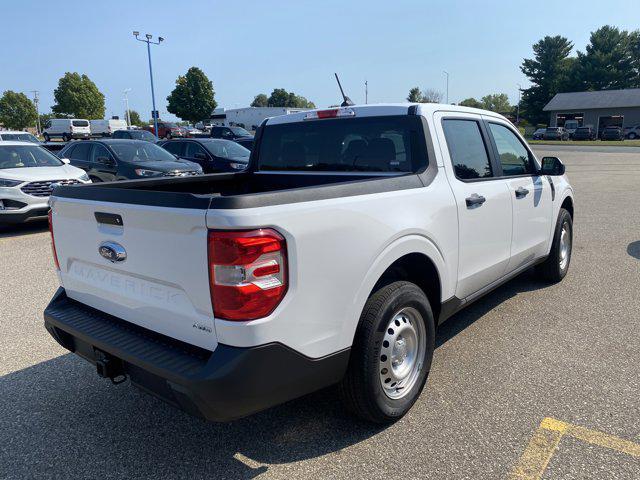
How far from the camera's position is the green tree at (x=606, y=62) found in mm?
71938

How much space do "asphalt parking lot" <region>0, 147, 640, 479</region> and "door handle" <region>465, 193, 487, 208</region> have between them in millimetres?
1200

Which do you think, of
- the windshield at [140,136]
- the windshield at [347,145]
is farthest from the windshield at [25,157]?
the windshield at [140,136]

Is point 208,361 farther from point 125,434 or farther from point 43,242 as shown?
point 43,242

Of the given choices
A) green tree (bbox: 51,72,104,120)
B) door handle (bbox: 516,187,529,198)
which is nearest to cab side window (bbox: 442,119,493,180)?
door handle (bbox: 516,187,529,198)

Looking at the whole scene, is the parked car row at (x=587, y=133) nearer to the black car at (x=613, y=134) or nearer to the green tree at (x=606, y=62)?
the black car at (x=613, y=134)

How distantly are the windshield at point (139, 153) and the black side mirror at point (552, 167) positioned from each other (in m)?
9.06

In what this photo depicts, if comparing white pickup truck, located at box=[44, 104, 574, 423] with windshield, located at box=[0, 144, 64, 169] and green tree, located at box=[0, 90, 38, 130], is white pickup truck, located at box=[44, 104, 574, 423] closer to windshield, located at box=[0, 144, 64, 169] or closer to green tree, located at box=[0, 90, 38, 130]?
windshield, located at box=[0, 144, 64, 169]

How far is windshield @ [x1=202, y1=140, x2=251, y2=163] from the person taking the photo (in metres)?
13.8

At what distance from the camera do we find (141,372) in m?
2.42

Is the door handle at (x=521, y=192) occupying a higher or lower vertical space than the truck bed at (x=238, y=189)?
lower

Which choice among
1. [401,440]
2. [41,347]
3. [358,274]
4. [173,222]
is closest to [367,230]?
[358,274]

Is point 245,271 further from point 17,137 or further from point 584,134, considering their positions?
point 584,134

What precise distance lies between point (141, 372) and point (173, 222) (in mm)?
800

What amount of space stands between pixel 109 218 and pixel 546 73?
84200 millimetres
